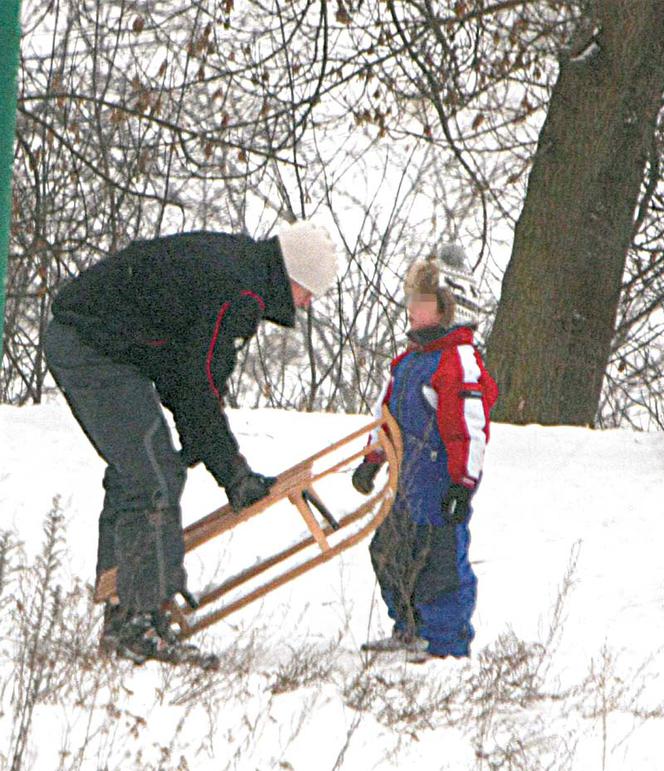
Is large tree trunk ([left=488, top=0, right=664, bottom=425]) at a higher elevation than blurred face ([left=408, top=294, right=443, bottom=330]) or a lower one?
higher

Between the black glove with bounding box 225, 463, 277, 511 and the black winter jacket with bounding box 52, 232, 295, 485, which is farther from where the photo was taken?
the black glove with bounding box 225, 463, 277, 511

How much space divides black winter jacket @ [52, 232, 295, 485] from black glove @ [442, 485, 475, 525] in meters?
0.89

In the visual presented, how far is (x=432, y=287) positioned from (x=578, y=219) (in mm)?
4618

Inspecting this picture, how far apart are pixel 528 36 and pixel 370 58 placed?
51.8 inches

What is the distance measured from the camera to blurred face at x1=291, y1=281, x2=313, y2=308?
14.5 ft

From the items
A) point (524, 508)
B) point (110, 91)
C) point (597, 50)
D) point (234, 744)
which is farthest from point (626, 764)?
point (110, 91)

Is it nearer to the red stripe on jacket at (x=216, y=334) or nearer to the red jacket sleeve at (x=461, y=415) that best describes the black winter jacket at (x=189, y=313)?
the red stripe on jacket at (x=216, y=334)

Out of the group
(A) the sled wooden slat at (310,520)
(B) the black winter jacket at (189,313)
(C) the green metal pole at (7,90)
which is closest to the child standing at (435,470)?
(A) the sled wooden slat at (310,520)

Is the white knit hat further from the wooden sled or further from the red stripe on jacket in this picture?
the wooden sled

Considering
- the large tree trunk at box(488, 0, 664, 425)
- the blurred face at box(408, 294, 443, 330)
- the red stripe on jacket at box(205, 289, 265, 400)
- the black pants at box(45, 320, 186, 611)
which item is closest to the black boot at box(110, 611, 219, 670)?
the black pants at box(45, 320, 186, 611)

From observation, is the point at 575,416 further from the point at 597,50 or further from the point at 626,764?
the point at 626,764

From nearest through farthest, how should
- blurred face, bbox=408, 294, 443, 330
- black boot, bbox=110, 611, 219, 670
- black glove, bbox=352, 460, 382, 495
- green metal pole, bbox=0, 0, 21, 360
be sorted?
green metal pole, bbox=0, 0, 21, 360 < black boot, bbox=110, 611, 219, 670 < blurred face, bbox=408, 294, 443, 330 < black glove, bbox=352, 460, 382, 495

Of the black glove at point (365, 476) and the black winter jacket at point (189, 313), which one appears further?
the black glove at point (365, 476)

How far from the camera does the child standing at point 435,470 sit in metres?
4.86
